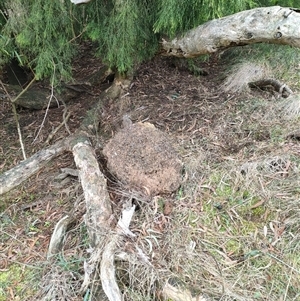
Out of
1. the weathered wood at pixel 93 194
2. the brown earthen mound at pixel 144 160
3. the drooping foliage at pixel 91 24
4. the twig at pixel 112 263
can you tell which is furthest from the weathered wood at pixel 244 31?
the twig at pixel 112 263

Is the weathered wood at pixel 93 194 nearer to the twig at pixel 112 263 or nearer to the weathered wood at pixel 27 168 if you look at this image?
the twig at pixel 112 263

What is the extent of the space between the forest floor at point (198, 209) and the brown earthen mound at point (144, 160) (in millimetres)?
98

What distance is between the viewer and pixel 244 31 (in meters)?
2.74

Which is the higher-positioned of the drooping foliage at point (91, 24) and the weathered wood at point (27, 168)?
the drooping foliage at point (91, 24)

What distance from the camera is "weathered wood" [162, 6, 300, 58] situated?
2.51 m

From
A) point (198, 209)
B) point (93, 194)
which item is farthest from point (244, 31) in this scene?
→ point (93, 194)

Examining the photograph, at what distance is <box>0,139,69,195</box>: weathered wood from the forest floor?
0.15 m

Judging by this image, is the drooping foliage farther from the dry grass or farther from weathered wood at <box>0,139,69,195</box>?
the dry grass

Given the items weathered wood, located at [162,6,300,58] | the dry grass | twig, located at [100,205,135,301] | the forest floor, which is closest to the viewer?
twig, located at [100,205,135,301]

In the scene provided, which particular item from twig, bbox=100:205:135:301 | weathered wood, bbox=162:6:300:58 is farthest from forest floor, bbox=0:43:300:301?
weathered wood, bbox=162:6:300:58

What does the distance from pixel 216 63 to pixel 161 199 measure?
261 centimetres

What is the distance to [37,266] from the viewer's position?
222 centimetres

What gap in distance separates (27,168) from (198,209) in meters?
1.43

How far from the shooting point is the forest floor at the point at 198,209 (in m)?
2.00
